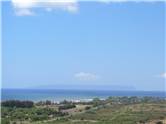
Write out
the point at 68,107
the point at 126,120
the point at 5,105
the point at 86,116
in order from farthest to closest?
the point at 68,107
the point at 5,105
the point at 86,116
the point at 126,120

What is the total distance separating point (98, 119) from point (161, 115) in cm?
458

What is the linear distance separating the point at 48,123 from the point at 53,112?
21.5ft

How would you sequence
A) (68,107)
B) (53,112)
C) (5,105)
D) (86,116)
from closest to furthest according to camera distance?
1. (86,116)
2. (53,112)
3. (5,105)
4. (68,107)

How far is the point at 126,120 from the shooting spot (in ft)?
95.4

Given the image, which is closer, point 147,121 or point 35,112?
point 147,121

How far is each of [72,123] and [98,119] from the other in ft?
10.9

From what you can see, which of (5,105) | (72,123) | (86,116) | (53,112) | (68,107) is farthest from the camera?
(68,107)

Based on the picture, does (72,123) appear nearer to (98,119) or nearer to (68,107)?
(98,119)

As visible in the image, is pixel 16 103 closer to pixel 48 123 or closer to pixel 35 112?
pixel 35 112

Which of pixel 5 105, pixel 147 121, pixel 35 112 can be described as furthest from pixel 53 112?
pixel 147 121

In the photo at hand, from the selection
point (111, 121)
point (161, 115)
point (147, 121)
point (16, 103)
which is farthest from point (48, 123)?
point (16, 103)

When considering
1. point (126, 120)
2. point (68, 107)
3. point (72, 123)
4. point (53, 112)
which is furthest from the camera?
point (68, 107)

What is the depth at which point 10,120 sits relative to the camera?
28.8 m

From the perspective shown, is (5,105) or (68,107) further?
(68,107)
